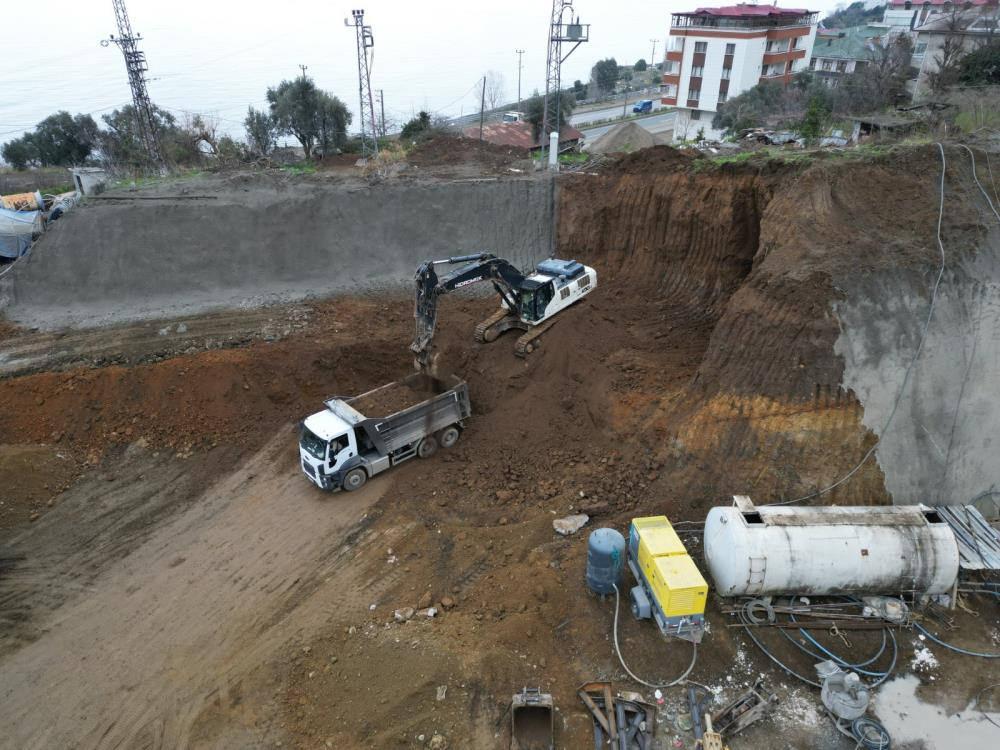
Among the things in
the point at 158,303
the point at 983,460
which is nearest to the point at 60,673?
the point at 158,303

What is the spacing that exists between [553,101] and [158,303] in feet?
101

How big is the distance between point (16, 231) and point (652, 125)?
5384 centimetres

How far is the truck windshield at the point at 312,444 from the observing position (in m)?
14.3

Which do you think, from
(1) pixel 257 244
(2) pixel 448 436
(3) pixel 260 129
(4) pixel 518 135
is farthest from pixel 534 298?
(3) pixel 260 129

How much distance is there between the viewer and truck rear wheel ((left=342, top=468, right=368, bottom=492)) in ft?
48.8

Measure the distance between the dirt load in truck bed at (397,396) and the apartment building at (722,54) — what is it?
4371 cm

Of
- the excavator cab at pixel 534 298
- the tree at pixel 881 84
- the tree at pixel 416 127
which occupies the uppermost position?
the tree at pixel 881 84

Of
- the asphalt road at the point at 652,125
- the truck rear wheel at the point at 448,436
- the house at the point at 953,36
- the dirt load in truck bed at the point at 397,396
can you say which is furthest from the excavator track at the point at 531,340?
the asphalt road at the point at 652,125

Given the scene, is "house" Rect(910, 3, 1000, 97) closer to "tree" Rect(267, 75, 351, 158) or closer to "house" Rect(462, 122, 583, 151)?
"house" Rect(462, 122, 583, 151)

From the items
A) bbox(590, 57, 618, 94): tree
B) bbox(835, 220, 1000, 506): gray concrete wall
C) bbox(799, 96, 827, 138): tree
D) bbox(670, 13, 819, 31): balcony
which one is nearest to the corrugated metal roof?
bbox(835, 220, 1000, 506): gray concrete wall

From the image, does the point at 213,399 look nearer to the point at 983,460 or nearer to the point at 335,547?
the point at 335,547

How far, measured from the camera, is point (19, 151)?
4119 centimetres

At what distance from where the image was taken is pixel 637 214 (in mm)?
23078

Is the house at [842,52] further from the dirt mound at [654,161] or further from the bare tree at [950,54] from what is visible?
the dirt mound at [654,161]
